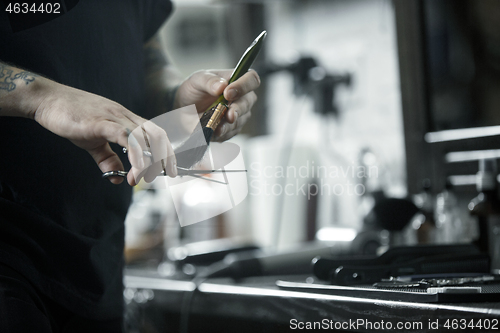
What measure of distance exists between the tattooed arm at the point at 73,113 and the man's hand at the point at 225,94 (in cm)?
8

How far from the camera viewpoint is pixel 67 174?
1.57ft

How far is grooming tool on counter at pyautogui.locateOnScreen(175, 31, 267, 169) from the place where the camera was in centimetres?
41

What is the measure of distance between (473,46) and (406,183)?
1.06 ft

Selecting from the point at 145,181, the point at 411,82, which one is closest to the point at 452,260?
the point at 145,181

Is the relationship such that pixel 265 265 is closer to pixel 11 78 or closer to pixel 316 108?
pixel 11 78

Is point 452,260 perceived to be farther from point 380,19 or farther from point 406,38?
point 380,19

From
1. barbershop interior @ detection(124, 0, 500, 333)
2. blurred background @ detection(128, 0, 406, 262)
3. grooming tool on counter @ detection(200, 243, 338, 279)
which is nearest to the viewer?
barbershop interior @ detection(124, 0, 500, 333)

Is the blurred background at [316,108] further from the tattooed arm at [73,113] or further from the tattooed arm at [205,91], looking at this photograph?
the tattooed arm at [73,113]

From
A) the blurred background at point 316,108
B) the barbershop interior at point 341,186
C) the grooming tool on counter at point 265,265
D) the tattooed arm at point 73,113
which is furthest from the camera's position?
the blurred background at point 316,108

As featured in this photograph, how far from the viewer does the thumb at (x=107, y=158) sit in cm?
41

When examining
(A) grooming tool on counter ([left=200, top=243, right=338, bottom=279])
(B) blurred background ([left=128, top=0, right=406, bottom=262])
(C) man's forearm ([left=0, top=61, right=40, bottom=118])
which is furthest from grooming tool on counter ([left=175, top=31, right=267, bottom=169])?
(B) blurred background ([left=128, top=0, right=406, bottom=262])

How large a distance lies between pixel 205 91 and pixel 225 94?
0.13 ft

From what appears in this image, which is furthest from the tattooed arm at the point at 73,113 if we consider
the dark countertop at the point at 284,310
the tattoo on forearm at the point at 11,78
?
the dark countertop at the point at 284,310

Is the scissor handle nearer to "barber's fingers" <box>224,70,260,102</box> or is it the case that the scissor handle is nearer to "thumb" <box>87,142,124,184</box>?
"thumb" <box>87,142,124,184</box>
